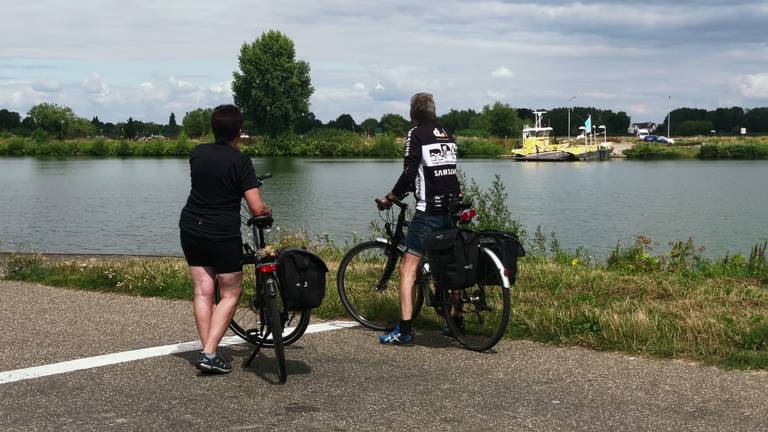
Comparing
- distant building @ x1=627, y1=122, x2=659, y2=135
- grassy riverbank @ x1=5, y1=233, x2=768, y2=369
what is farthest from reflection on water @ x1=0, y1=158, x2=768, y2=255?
distant building @ x1=627, y1=122, x2=659, y2=135

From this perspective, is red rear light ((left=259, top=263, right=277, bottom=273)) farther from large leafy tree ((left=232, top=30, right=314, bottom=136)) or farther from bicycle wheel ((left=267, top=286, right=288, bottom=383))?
large leafy tree ((left=232, top=30, right=314, bottom=136))

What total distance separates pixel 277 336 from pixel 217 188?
1.01m

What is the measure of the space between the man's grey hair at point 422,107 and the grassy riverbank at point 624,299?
5.69 feet

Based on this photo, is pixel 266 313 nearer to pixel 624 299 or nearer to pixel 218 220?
pixel 218 220

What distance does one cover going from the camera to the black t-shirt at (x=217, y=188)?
5211mm

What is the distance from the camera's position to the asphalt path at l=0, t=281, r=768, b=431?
4.39 m

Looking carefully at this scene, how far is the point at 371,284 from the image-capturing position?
728cm

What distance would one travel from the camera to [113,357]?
5.83m

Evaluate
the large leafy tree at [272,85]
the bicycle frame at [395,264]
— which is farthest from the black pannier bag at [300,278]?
the large leafy tree at [272,85]

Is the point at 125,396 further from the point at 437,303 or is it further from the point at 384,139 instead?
the point at 384,139

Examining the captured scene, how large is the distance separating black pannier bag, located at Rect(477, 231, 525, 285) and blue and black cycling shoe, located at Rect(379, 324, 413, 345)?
691mm

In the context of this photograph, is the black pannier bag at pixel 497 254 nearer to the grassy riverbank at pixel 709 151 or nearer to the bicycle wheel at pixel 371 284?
the bicycle wheel at pixel 371 284

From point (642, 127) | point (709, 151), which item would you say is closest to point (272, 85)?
point (709, 151)

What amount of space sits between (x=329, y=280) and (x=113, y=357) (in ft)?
10.5
